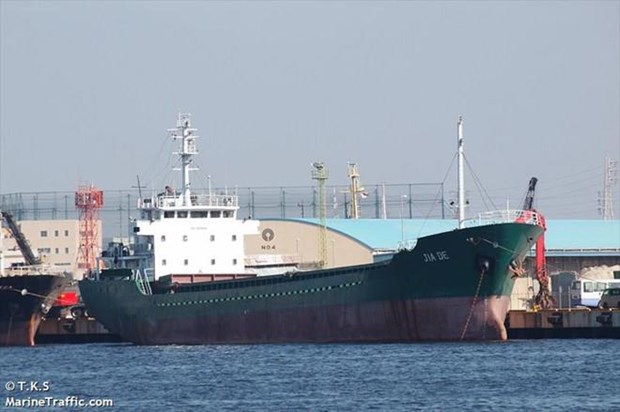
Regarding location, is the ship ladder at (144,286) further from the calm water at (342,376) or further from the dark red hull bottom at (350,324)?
the calm water at (342,376)

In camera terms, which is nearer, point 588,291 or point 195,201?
point 195,201

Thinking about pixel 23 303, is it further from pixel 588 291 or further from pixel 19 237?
pixel 588 291

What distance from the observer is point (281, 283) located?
62.5 m

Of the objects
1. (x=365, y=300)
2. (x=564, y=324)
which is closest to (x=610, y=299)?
(x=564, y=324)

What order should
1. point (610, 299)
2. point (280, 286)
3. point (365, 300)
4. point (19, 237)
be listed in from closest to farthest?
point (365, 300), point (280, 286), point (610, 299), point (19, 237)

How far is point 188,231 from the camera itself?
225ft

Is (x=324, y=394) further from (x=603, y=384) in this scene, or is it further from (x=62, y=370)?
(x=62, y=370)

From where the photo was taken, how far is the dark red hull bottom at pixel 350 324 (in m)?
58.9

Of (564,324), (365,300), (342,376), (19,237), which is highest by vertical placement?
(19,237)

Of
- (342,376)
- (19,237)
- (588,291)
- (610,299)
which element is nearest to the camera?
(342,376)

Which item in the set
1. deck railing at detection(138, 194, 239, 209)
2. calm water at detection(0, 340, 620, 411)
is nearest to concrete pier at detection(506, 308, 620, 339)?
calm water at detection(0, 340, 620, 411)

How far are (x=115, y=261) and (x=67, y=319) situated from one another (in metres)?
6.45

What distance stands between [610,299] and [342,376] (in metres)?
21.9

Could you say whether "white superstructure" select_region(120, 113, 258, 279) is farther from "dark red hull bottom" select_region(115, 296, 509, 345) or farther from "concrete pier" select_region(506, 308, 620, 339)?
"concrete pier" select_region(506, 308, 620, 339)
